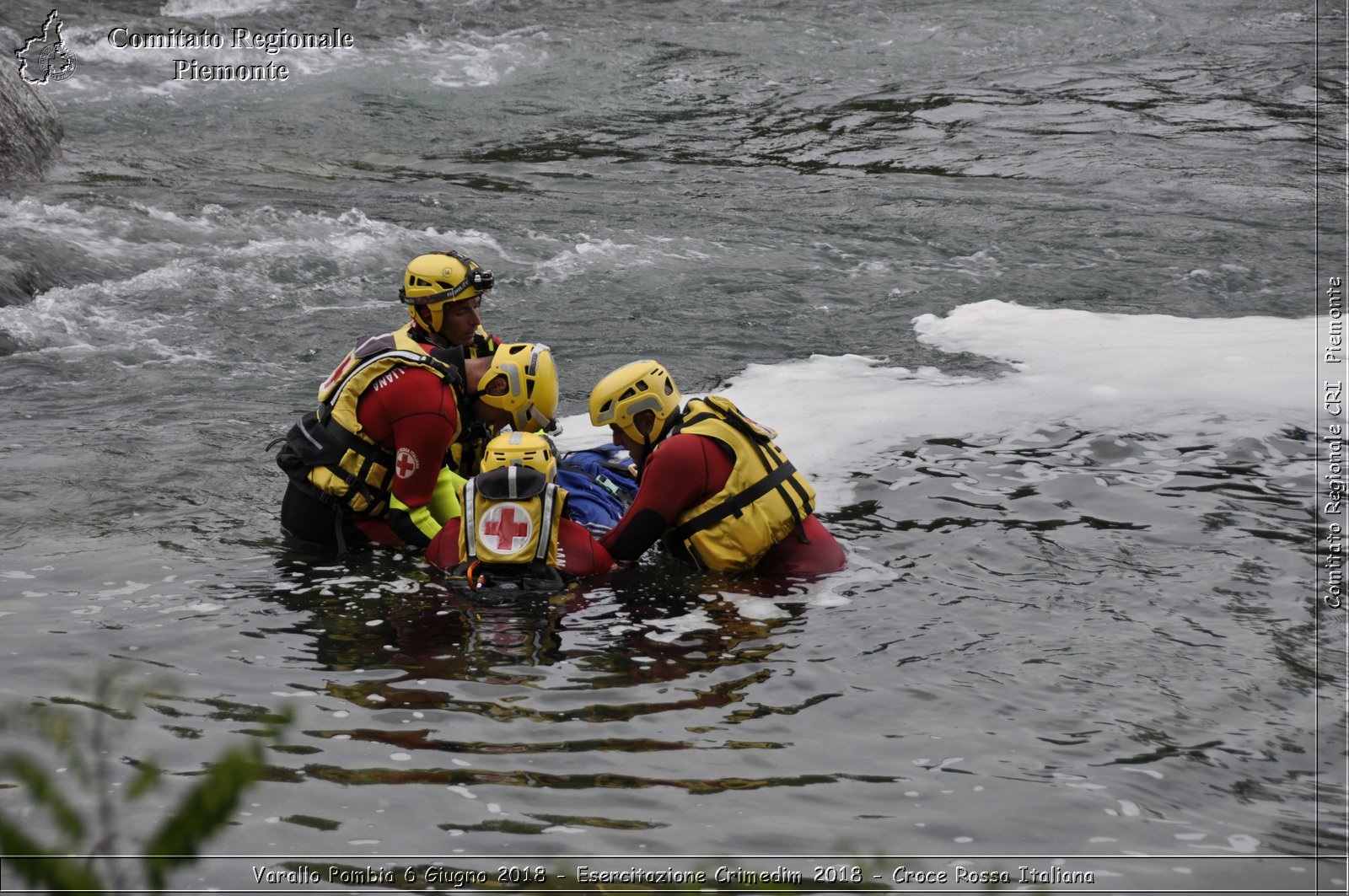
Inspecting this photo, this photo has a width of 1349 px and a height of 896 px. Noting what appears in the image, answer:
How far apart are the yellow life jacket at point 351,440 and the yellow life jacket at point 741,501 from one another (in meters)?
1.23

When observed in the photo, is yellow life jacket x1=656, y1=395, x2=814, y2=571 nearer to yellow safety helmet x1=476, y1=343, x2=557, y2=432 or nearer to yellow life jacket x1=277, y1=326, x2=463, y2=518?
yellow safety helmet x1=476, y1=343, x2=557, y2=432

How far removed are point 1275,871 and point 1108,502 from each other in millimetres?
3657

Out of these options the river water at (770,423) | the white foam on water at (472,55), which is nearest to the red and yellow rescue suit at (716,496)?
the river water at (770,423)

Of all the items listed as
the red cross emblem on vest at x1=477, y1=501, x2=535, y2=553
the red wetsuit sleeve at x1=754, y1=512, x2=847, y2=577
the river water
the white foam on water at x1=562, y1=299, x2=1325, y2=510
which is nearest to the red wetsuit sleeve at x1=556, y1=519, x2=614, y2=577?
the river water

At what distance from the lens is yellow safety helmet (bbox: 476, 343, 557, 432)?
6.29 m

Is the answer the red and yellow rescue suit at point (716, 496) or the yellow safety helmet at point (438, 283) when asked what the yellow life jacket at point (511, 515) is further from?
the yellow safety helmet at point (438, 283)

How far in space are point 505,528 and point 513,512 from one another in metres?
0.08

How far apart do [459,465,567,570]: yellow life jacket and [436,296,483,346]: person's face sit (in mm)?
1103

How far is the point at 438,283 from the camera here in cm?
639

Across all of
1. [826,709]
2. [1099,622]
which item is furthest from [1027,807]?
[1099,622]

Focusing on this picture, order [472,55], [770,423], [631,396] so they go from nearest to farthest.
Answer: [631,396] < [770,423] < [472,55]

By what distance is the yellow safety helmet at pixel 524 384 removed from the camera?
629 centimetres

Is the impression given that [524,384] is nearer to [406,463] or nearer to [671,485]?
[406,463]

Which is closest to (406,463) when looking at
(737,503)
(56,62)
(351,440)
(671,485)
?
(351,440)
